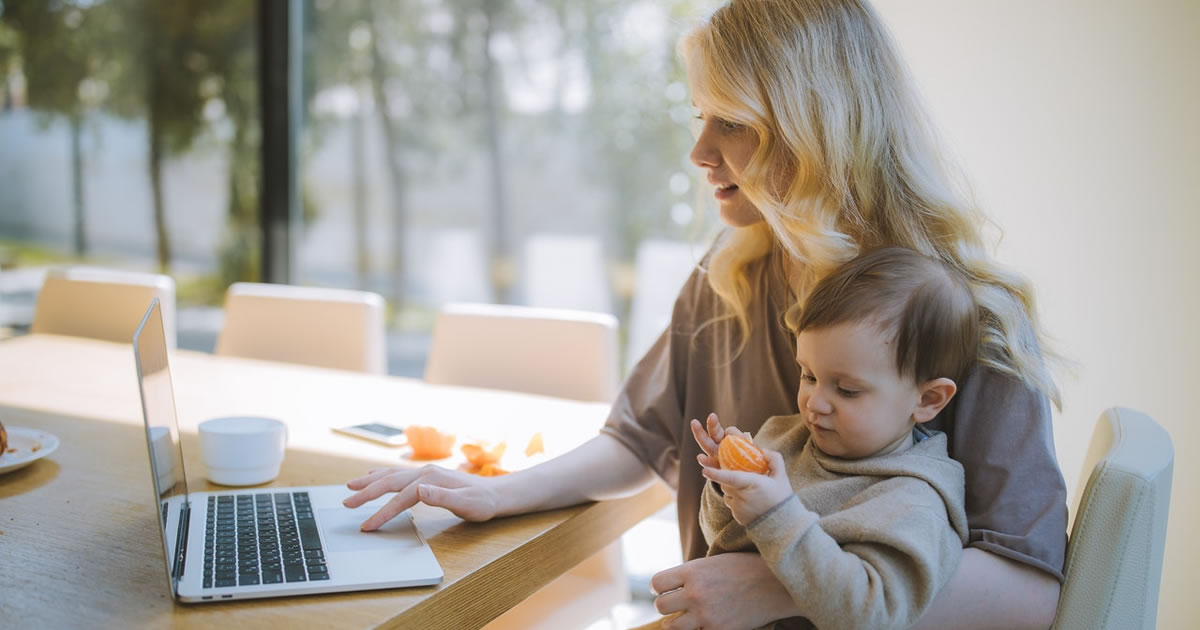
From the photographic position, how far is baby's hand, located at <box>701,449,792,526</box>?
1.00m

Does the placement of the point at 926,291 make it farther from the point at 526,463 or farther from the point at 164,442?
the point at 164,442

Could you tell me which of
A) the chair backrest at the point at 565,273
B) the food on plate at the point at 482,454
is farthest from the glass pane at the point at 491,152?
the food on plate at the point at 482,454

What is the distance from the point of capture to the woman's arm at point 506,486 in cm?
125

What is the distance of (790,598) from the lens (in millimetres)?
1120

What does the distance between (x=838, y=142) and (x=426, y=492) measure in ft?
2.28

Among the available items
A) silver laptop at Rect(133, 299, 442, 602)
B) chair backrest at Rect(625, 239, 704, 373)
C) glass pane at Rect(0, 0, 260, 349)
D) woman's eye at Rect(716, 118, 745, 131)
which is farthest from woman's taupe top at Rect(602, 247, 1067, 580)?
glass pane at Rect(0, 0, 260, 349)

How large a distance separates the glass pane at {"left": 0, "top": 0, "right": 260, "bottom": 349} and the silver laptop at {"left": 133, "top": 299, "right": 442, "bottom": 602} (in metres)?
3.12

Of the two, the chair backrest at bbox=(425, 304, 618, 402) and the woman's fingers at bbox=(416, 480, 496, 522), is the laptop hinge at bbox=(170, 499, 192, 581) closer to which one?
the woman's fingers at bbox=(416, 480, 496, 522)

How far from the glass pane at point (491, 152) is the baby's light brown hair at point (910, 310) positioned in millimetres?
1902

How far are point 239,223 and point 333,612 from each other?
352cm

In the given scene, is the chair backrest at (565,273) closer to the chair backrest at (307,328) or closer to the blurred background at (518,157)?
the blurred background at (518,157)

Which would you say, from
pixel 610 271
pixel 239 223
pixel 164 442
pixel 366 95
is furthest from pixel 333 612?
pixel 239 223

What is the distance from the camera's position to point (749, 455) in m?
1.04

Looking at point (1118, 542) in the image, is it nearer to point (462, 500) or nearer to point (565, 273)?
point (462, 500)
